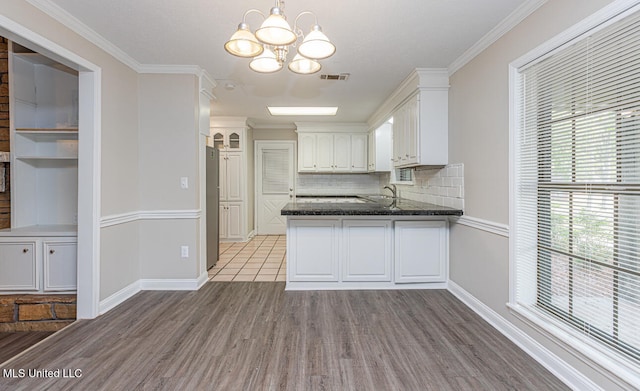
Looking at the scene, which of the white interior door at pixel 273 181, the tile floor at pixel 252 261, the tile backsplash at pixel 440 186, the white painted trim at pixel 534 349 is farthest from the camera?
the white interior door at pixel 273 181

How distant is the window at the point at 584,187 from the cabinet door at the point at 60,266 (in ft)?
12.8

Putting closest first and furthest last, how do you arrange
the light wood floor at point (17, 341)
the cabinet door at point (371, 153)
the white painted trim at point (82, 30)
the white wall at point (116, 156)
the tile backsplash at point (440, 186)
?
the white painted trim at point (82, 30) < the light wood floor at point (17, 341) < the white wall at point (116, 156) < the tile backsplash at point (440, 186) < the cabinet door at point (371, 153)

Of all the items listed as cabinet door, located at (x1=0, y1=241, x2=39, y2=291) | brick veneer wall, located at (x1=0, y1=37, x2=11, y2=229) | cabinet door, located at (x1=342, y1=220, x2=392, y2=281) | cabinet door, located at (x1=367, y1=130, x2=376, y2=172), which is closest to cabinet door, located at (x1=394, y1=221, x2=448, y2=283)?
cabinet door, located at (x1=342, y1=220, x2=392, y2=281)

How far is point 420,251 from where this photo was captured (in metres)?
3.32

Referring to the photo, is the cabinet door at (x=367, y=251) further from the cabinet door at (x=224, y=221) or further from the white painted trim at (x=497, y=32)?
the cabinet door at (x=224, y=221)

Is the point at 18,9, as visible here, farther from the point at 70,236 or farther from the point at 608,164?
the point at 608,164

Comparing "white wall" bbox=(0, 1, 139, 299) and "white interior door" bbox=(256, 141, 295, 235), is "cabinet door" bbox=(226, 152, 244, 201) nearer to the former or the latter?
"white interior door" bbox=(256, 141, 295, 235)

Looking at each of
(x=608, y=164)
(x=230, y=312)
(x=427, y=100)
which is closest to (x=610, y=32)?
(x=608, y=164)

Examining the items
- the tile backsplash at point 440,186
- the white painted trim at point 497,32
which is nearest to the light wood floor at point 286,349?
the tile backsplash at point 440,186

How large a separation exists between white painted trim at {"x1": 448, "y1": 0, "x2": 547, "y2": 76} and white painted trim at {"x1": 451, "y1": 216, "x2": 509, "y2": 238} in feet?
5.10

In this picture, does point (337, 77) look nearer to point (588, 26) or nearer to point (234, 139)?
point (588, 26)

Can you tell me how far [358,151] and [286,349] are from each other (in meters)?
4.75

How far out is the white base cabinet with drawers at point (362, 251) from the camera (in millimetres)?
3258

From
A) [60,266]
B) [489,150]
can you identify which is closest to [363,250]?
[489,150]
